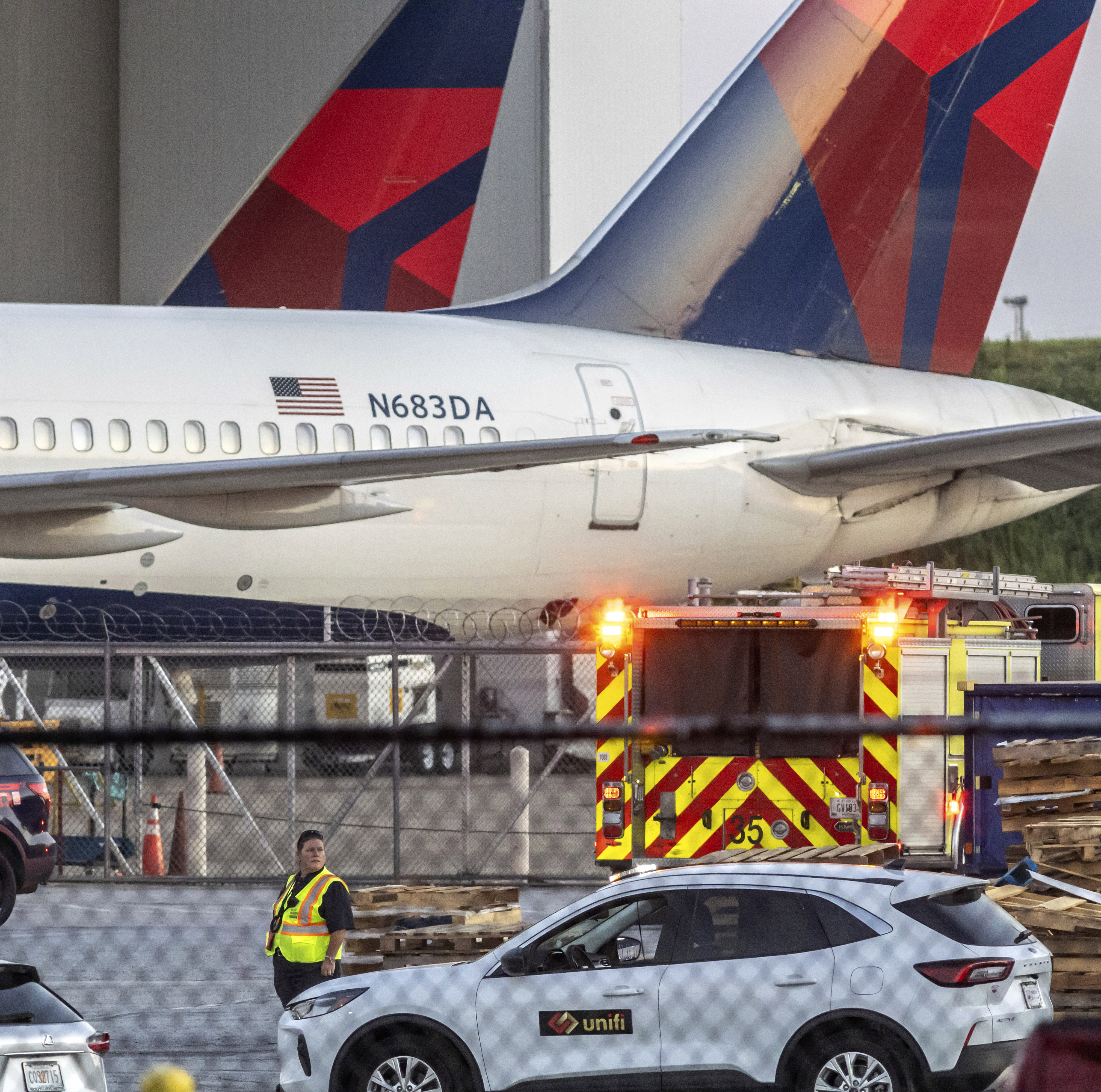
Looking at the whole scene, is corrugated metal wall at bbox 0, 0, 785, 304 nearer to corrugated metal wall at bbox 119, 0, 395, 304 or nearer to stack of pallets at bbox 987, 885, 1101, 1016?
corrugated metal wall at bbox 119, 0, 395, 304

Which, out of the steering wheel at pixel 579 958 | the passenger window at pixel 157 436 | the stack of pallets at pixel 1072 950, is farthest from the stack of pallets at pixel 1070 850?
the passenger window at pixel 157 436

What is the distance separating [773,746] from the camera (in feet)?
42.3

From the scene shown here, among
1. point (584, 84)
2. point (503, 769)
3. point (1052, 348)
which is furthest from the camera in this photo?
point (1052, 348)

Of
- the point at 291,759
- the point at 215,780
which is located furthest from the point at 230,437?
the point at 215,780

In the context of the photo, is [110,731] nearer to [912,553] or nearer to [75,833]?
[75,833]

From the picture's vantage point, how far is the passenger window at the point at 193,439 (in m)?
16.4

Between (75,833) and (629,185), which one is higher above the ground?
(629,185)

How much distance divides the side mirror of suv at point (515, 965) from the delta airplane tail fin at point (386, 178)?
18.4 m

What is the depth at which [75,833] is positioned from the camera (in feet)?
60.0

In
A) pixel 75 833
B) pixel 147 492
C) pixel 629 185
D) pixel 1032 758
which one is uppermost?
pixel 629 185

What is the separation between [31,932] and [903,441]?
11531 millimetres

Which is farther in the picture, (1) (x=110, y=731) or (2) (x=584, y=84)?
(2) (x=584, y=84)

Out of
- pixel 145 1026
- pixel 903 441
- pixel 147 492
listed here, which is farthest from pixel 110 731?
pixel 903 441

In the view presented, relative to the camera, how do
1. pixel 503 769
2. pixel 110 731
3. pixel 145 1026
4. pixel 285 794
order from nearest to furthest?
pixel 110 731
pixel 145 1026
pixel 285 794
pixel 503 769
